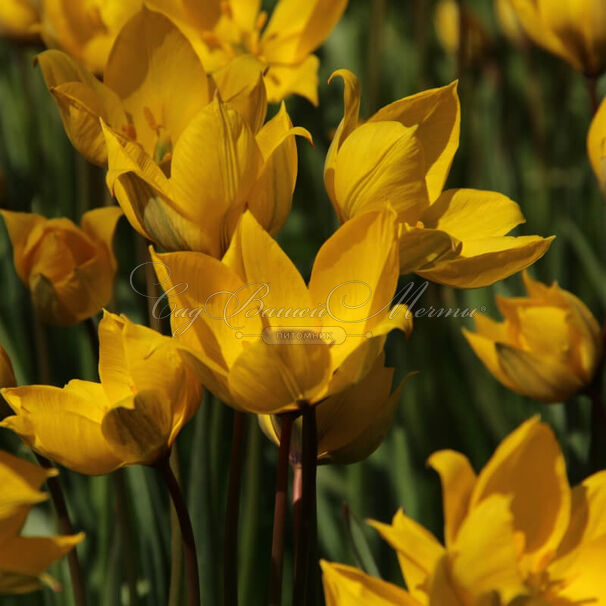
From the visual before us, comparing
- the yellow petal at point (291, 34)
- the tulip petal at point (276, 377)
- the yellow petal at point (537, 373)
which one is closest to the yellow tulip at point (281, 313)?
the tulip petal at point (276, 377)

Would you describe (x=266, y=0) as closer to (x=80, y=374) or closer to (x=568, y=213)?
(x=568, y=213)

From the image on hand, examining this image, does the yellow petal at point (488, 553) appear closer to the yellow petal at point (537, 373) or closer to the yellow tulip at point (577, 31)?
the yellow petal at point (537, 373)

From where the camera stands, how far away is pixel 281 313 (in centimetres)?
56

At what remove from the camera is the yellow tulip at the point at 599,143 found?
0.78 meters

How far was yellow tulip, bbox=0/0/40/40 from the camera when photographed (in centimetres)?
120

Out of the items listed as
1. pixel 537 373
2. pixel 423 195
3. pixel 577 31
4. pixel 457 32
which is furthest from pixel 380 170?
pixel 457 32

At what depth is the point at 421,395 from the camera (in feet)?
3.56

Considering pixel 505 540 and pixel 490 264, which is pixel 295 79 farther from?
pixel 505 540

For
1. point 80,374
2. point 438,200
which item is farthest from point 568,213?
point 438,200

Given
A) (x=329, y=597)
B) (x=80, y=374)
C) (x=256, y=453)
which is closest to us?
(x=329, y=597)

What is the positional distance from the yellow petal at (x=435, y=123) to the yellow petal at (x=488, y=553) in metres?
0.27

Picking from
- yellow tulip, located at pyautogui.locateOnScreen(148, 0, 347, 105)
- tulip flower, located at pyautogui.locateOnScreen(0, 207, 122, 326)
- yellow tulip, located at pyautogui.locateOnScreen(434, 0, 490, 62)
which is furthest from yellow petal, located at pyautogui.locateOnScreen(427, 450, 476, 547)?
yellow tulip, located at pyautogui.locateOnScreen(434, 0, 490, 62)

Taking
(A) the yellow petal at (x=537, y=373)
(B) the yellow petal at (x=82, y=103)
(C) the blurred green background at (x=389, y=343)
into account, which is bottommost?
(C) the blurred green background at (x=389, y=343)

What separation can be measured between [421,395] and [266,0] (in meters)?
1.22
